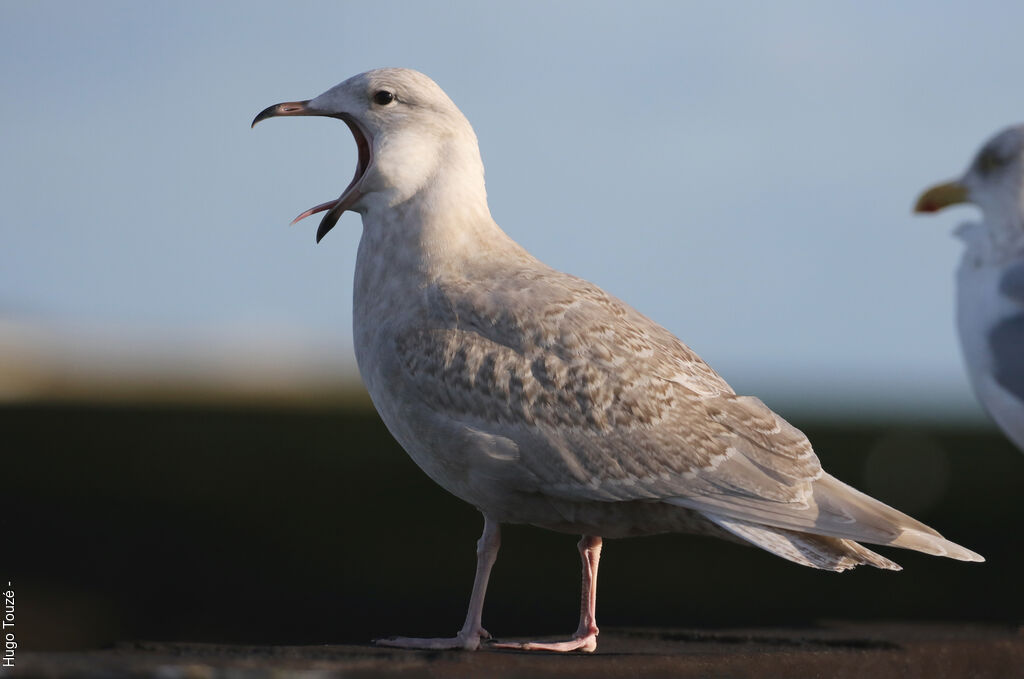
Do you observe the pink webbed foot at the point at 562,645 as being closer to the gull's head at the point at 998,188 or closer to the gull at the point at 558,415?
the gull at the point at 558,415

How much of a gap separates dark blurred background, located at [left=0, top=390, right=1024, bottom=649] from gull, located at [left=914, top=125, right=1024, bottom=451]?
11.9 ft

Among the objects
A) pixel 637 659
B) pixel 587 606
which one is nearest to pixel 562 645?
pixel 587 606

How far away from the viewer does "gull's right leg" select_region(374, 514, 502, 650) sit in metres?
5.12

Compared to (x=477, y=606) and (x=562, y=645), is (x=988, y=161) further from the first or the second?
(x=477, y=606)

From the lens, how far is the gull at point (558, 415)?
16.2 ft

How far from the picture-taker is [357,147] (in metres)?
5.83

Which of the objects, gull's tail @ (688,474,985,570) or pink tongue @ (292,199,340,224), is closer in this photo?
gull's tail @ (688,474,985,570)

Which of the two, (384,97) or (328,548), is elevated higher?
(384,97)

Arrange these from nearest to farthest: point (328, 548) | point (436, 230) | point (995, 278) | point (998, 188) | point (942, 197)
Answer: point (436, 230), point (995, 278), point (998, 188), point (942, 197), point (328, 548)

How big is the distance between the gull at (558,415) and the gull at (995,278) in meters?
1.67

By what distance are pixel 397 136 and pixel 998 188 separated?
3.60 meters

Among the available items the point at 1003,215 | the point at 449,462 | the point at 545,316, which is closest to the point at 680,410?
the point at 545,316

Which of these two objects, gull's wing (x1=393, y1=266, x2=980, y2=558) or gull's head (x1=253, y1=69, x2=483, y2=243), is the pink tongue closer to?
gull's head (x1=253, y1=69, x2=483, y2=243)

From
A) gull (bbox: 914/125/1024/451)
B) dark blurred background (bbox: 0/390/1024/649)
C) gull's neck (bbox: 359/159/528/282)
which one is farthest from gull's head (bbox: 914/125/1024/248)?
dark blurred background (bbox: 0/390/1024/649)
